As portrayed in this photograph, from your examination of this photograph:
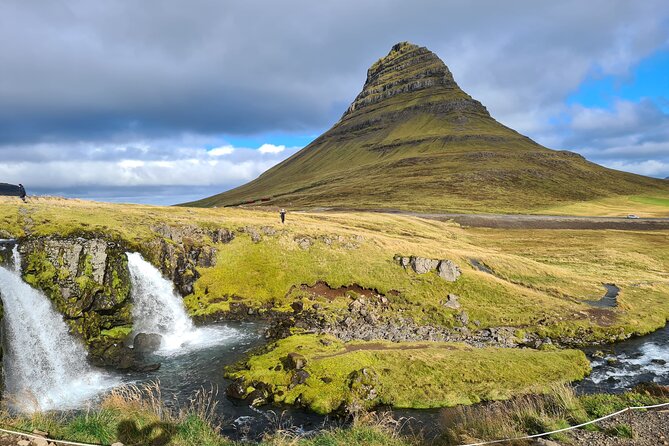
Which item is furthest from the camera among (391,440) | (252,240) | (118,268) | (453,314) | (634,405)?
(252,240)

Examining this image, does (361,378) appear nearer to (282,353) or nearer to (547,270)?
(282,353)

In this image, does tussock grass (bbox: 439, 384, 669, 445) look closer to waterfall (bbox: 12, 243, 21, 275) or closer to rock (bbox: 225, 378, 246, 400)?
rock (bbox: 225, 378, 246, 400)

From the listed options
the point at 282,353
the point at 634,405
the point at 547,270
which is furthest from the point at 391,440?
the point at 547,270

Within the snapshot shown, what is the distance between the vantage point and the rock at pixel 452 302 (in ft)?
152

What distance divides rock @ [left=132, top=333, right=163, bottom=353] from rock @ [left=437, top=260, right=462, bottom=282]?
34.5 m

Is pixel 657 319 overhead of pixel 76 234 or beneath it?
beneath

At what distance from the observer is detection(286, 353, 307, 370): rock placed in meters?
30.2

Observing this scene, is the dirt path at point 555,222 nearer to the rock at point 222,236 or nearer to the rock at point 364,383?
the rock at point 222,236

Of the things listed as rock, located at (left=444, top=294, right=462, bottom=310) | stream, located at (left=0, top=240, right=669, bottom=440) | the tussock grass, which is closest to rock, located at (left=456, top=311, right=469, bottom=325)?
rock, located at (left=444, top=294, right=462, bottom=310)

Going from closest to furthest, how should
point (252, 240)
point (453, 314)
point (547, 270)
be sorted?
point (453, 314) → point (252, 240) → point (547, 270)

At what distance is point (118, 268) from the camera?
39906mm

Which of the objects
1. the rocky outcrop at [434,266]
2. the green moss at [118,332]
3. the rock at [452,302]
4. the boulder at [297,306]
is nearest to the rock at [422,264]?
the rocky outcrop at [434,266]

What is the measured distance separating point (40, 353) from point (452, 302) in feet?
133

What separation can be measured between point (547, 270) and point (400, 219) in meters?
49.9
